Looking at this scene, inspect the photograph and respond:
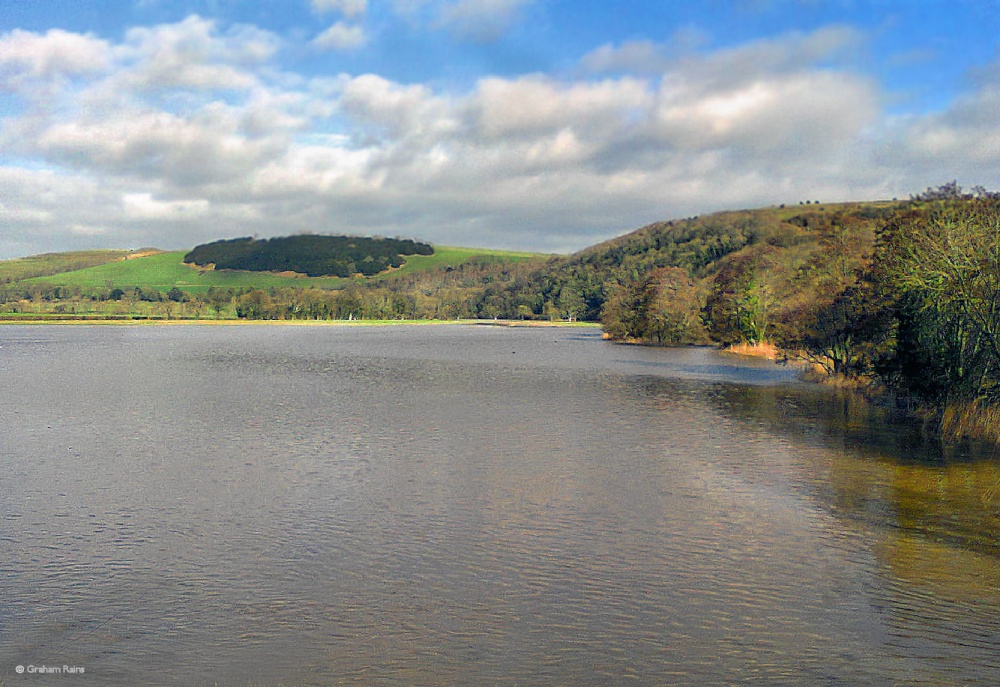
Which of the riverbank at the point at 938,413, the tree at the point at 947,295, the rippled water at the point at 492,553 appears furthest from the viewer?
the riverbank at the point at 938,413

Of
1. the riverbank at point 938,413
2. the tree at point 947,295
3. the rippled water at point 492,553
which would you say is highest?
the tree at point 947,295

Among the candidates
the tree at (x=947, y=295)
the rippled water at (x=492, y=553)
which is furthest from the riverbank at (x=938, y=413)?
the rippled water at (x=492, y=553)

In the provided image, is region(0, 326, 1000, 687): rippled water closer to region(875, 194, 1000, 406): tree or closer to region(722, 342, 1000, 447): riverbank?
region(722, 342, 1000, 447): riverbank

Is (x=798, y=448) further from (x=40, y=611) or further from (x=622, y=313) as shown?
(x=622, y=313)

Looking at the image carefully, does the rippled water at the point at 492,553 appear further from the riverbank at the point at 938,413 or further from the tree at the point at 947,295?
the tree at the point at 947,295

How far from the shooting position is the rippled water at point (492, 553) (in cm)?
972

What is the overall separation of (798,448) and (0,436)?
25475mm

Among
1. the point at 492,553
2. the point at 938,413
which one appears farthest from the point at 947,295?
the point at 492,553

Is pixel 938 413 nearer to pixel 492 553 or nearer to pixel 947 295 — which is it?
pixel 947 295

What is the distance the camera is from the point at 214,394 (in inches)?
1567

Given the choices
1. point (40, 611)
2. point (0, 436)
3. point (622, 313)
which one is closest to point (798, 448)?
point (40, 611)

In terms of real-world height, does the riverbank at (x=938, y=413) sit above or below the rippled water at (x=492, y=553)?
above

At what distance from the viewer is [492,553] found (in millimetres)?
13945

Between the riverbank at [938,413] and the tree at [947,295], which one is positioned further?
the riverbank at [938,413]
